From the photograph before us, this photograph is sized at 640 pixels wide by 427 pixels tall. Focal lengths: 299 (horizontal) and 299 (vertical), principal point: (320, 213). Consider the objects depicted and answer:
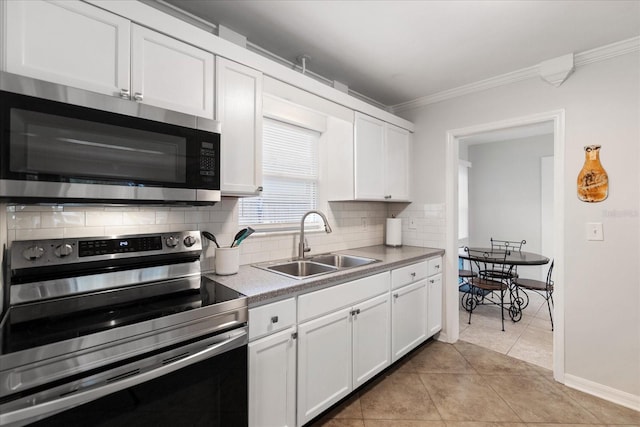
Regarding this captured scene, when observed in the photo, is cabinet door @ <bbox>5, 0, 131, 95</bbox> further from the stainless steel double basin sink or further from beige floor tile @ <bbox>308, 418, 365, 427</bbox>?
beige floor tile @ <bbox>308, 418, 365, 427</bbox>

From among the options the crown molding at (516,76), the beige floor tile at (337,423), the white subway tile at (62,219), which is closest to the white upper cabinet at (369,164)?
the crown molding at (516,76)

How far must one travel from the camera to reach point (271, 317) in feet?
5.03

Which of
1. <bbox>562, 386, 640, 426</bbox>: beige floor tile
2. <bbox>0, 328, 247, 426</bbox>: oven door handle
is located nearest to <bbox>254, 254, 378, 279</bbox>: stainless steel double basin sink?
<bbox>0, 328, 247, 426</bbox>: oven door handle

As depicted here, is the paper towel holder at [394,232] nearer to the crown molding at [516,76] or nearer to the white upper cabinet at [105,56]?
the crown molding at [516,76]

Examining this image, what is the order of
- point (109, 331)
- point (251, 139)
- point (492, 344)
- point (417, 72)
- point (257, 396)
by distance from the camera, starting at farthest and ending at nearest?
point (492, 344)
point (417, 72)
point (251, 139)
point (257, 396)
point (109, 331)

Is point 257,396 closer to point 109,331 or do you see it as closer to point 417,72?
point 109,331

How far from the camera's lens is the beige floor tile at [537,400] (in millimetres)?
1967

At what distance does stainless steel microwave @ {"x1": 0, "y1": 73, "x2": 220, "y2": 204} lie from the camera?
40.9 inches

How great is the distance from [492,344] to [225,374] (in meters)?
2.81

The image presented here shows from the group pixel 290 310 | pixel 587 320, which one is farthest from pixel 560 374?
pixel 290 310

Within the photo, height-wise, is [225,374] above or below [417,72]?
below

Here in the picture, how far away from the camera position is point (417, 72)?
8.63 feet

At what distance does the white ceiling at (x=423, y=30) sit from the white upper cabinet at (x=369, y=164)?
0.50m

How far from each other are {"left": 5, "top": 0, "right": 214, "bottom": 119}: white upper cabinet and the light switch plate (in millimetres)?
2792
